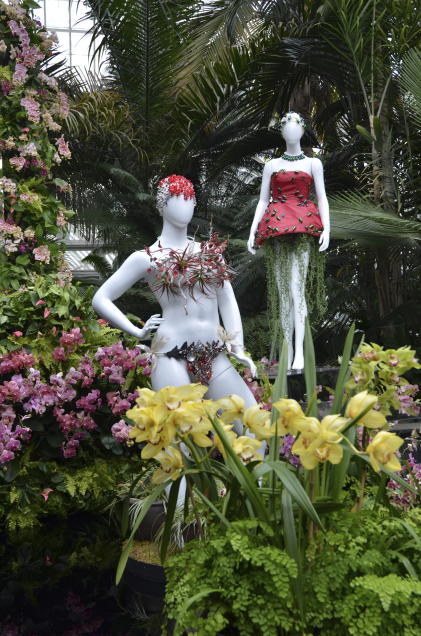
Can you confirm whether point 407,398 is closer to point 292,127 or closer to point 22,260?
point 22,260

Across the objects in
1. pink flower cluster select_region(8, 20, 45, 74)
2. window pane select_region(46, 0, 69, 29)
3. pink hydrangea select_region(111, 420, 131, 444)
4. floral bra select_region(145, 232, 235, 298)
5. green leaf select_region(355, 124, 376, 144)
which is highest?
window pane select_region(46, 0, 69, 29)

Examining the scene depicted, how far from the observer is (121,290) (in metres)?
2.58

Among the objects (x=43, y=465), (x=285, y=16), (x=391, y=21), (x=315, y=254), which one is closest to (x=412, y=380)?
(x=315, y=254)

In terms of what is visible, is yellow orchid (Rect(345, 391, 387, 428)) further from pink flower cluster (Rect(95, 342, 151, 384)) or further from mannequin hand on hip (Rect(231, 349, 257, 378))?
pink flower cluster (Rect(95, 342, 151, 384))

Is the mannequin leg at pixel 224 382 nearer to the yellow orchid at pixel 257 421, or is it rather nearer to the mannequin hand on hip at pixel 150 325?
the mannequin hand on hip at pixel 150 325

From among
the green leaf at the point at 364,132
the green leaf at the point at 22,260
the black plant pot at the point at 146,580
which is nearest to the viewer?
the black plant pot at the point at 146,580

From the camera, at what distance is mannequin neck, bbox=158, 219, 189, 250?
8.48ft

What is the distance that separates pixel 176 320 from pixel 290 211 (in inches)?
83.7

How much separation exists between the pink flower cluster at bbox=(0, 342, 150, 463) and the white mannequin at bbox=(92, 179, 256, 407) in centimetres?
30

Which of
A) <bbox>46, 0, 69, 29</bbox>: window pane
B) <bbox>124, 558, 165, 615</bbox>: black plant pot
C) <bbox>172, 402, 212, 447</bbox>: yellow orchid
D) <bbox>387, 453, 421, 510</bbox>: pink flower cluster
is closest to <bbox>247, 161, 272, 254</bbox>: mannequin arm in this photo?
<bbox>124, 558, 165, 615</bbox>: black plant pot

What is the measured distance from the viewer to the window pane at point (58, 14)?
14.3 meters

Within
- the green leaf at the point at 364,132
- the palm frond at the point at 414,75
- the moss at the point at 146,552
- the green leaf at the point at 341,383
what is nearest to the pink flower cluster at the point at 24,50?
the moss at the point at 146,552

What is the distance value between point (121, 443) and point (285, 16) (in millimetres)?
6257

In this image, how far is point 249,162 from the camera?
28.7 feet
